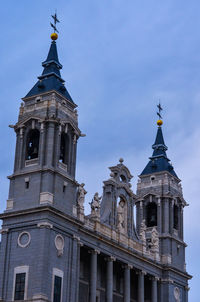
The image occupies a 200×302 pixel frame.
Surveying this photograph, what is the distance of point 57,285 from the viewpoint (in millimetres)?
57844

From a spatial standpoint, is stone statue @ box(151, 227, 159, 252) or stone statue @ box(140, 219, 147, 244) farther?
stone statue @ box(151, 227, 159, 252)

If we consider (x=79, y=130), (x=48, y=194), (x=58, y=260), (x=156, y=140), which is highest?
(x=156, y=140)

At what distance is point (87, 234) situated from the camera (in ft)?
210

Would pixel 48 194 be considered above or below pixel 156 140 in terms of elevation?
below

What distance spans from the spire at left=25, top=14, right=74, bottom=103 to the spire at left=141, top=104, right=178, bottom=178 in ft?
69.4

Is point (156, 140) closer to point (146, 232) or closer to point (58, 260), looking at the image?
point (146, 232)

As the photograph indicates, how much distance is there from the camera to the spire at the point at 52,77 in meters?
65.8

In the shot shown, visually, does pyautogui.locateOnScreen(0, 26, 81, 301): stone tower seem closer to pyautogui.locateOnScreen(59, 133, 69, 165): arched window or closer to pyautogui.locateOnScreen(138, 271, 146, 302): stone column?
pyautogui.locateOnScreen(59, 133, 69, 165): arched window

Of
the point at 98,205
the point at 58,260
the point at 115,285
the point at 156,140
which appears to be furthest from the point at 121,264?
the point at 156,140

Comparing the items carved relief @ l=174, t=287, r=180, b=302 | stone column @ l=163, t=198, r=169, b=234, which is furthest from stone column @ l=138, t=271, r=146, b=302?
stone column @ l=163, t=198, r=169, b=234

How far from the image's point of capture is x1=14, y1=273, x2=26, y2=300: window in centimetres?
5650

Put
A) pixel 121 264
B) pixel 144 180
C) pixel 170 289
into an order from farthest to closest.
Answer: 1. pixel 144 180
2. pixel 170 289
3. pixel 121 264

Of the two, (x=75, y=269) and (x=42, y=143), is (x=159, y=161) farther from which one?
(x=75, y=269)

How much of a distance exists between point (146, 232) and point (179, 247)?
4.60 meters
